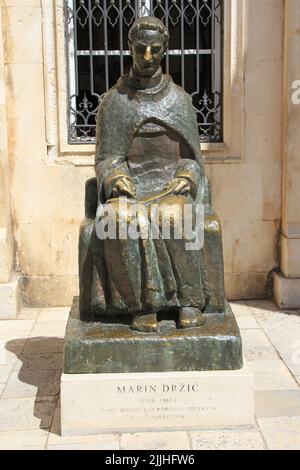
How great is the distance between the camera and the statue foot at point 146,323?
14.2 feet

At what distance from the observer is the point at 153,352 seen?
423 cm

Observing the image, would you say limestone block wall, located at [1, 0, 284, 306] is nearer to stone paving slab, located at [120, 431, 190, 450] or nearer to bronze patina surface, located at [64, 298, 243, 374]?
bronze patina surface, located at [64, 298, 243, 374]

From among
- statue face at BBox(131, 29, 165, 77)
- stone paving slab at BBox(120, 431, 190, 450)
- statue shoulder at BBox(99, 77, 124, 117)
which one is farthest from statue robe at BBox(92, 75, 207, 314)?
stone paving slab at BBox(120, 431, 190, 450)

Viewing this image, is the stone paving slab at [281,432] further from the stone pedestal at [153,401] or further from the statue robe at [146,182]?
the statue robe at [146,182]

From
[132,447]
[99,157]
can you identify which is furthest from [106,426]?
[99,157]

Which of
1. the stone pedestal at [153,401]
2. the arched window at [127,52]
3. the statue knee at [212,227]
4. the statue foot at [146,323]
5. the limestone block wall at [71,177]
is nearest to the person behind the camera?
the stone pedestal at [153,401]

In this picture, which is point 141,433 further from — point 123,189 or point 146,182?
point 146,182

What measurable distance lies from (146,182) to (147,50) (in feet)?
2.82

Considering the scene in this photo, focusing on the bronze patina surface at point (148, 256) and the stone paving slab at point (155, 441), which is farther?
the bronze patina surface at point (148, 256)

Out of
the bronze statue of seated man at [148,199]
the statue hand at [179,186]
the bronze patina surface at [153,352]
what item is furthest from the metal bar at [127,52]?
the bronze patina surface at [153,352]

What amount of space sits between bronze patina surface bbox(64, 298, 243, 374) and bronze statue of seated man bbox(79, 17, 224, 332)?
0.13 meters

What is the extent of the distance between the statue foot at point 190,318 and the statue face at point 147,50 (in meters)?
1.55

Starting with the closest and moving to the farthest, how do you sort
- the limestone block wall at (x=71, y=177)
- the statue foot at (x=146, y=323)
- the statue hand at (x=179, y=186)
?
the statue foot at (x=146, y=323) < the statue hand at (x=179, y=186) < the limestone block wall at (x=71, y=177)

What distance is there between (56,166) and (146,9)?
1736 millimetres
